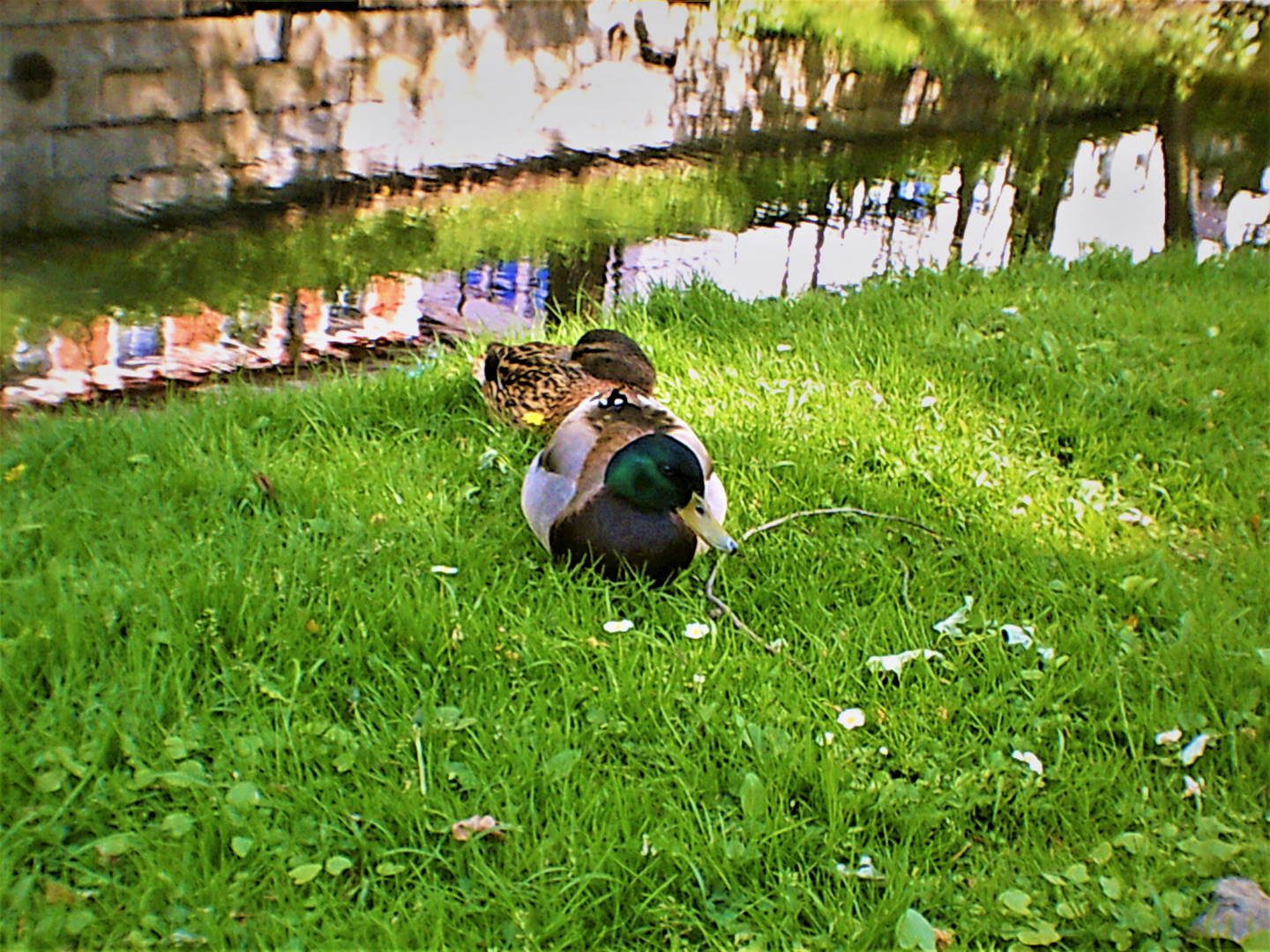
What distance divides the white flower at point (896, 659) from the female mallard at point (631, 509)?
0.41 m

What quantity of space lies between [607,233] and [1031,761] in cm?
482

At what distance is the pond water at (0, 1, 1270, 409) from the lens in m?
4.93

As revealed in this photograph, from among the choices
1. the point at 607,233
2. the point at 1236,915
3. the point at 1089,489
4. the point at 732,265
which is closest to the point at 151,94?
the point at 607,233

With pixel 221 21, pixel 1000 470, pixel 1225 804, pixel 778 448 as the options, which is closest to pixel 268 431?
pixel 778 448

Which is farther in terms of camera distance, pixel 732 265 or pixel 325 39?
pixel 325 39

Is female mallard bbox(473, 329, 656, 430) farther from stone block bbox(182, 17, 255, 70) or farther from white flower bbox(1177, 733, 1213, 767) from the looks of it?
stone block bbox(182, 17, 255, 70)

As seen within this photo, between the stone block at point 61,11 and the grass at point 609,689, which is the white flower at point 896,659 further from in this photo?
the stone block at point 61,11

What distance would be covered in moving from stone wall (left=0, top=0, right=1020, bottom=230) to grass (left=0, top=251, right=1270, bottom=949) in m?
3.56

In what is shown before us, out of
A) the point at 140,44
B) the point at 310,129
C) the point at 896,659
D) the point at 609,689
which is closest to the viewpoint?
the point at 609,689

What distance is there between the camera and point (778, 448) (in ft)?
11.8

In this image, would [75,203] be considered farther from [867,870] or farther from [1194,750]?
[1194,750]

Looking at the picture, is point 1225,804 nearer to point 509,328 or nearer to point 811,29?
point 509,328

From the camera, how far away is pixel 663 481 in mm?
2768

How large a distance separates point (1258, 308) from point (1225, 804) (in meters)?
3.47
